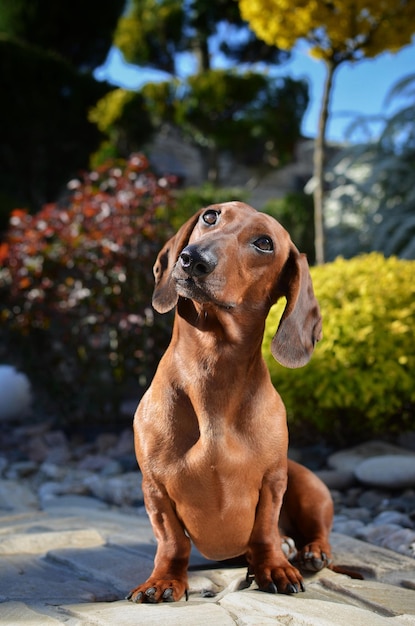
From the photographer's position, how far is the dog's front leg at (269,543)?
1.97 meters

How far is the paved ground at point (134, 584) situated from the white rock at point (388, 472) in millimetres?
1070

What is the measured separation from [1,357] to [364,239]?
16.9 ft

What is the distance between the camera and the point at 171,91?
11867 millimetres

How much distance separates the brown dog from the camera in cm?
187

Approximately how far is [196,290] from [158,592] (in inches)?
33.9

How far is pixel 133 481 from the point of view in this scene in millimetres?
4516

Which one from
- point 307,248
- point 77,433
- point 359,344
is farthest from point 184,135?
point 359,344

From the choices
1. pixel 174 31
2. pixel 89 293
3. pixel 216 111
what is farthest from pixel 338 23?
pixel 174 31

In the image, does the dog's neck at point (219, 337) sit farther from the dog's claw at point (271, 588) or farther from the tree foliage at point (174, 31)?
the tree foliage at point (174, 31)

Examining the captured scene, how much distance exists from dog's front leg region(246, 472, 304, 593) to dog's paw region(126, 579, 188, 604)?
23 centimetres

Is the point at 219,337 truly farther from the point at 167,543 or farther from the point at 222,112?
the point at 222,112

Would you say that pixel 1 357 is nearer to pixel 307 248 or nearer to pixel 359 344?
pixel 307 248

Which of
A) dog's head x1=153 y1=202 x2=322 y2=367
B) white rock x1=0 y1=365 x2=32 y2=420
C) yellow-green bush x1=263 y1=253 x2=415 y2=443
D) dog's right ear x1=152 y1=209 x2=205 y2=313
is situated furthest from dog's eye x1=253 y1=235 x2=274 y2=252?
white rock x1=0 y1=365 x2=32 y2=420

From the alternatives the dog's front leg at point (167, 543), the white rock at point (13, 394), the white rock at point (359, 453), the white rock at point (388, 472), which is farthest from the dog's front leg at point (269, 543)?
the white rock at point (13, 394)
